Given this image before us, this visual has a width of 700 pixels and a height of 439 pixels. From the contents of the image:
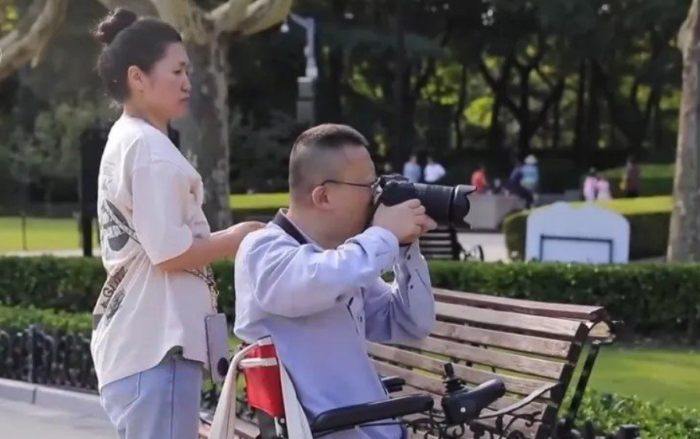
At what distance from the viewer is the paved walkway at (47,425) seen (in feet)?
26.9

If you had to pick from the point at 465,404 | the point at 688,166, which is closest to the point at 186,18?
the point at 688,166

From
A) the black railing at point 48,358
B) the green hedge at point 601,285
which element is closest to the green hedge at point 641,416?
the black railing at point 48,358

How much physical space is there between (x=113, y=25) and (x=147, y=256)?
0.76 meters

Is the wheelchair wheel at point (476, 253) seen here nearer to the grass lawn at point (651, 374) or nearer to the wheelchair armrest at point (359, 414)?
the grass lawn at point (651, 374)

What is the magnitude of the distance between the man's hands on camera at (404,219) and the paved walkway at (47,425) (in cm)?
512

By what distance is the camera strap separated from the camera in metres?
3.47

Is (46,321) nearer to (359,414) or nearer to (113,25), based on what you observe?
(113,25)

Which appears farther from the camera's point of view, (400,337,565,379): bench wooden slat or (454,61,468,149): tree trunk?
(454,61,468,149): tree trunk

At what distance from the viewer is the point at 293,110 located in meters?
44.9

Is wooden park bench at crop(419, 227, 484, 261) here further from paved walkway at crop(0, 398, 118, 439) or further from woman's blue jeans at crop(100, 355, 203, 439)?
woman's blue jeans at crop(100, 355, 203, 439)

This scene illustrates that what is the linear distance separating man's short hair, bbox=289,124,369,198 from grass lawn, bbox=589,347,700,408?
5.47 meters

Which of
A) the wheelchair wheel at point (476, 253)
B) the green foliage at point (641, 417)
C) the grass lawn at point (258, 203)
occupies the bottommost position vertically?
the grass lawn at point (258, 203)

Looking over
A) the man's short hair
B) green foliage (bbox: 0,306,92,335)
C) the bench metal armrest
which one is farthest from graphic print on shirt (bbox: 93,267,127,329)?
green foliage (bbox: 0,306,92,335)

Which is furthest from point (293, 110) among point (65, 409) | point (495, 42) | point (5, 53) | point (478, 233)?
point (65, 409)
